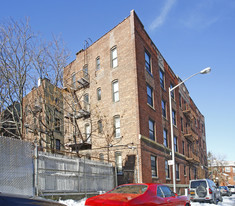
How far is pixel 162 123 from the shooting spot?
78.8ft

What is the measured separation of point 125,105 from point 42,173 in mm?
10193

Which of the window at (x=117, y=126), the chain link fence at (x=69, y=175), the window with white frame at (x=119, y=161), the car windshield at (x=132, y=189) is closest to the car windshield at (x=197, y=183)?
the window with white frame at (x=119, y=161)

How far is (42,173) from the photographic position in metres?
11.3

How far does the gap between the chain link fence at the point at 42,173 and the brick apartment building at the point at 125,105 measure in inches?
150

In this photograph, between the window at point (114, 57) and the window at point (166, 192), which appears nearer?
the window at point (166, 192)

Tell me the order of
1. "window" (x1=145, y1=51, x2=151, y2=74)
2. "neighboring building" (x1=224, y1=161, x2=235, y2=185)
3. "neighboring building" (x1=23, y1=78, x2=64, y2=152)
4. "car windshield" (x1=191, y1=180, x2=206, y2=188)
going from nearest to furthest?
"car windshield" (x1=191, y1=180, x2=206, y2=188) < "neighboring building" (x1=23, y1=78, x2=64, y2=152) < "window" (x1=145, y1=51, x2=151, y2=74) < "neighboring building" (x1=224, y1=161, x2=235, y2=185)

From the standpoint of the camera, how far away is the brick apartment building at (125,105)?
19.3 m

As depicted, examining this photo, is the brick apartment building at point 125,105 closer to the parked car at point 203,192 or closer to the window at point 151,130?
the window at point 151,130

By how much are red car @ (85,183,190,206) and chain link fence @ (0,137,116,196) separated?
11.5 feet

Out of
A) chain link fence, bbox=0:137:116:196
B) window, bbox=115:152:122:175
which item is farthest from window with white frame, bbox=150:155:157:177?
chain link fence, bbox=0:137:116:196

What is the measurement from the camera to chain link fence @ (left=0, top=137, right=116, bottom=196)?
952 centimetres

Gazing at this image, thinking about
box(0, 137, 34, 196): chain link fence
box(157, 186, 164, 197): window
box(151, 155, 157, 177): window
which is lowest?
box(151, 155, 157, 177): window

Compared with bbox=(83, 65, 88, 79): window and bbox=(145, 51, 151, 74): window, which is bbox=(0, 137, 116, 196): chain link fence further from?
bbox=(83, 65, 88, 79): window

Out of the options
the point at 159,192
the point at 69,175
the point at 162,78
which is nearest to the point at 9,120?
the point at 69,175
